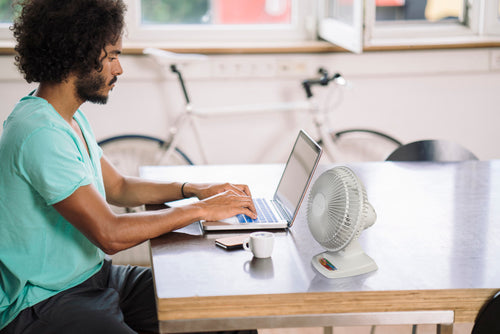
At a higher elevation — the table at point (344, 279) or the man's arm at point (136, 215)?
the man's arm at point (136, 215)

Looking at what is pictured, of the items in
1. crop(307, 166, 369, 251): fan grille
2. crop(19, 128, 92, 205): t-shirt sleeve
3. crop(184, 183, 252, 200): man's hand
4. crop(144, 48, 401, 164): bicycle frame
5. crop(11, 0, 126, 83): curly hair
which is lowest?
crop(144, 48, 401, 164): bicycle frame

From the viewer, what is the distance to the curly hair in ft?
4.73

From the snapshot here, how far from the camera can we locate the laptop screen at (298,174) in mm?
1479

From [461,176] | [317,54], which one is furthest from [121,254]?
[461,176]

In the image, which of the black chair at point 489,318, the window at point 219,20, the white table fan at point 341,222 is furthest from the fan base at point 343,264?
the window at point 219,20

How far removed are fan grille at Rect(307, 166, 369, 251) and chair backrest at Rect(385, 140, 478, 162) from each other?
39.6 inches

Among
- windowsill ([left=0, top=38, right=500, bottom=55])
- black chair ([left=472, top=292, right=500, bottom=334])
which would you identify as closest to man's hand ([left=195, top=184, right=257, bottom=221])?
black chair ([left=472, top=292, right=500, bottom=334])

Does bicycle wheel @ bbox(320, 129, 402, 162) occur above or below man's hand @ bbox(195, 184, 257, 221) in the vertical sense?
below

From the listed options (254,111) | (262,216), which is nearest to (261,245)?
(262,216)

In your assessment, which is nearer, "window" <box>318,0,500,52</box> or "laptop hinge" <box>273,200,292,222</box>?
"laptop hinge" <box>273,200,292,222</box>

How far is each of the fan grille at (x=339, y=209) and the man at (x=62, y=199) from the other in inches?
10.4

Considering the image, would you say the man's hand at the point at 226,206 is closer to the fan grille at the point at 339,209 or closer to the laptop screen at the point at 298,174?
the laptop screen at the point at 298,174

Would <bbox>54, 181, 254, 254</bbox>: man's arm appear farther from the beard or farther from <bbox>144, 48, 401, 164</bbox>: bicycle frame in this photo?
<bbox>144, 48, 401, 164</bbox>: bicycle frame

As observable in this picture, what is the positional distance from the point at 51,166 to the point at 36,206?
13 centimetres
